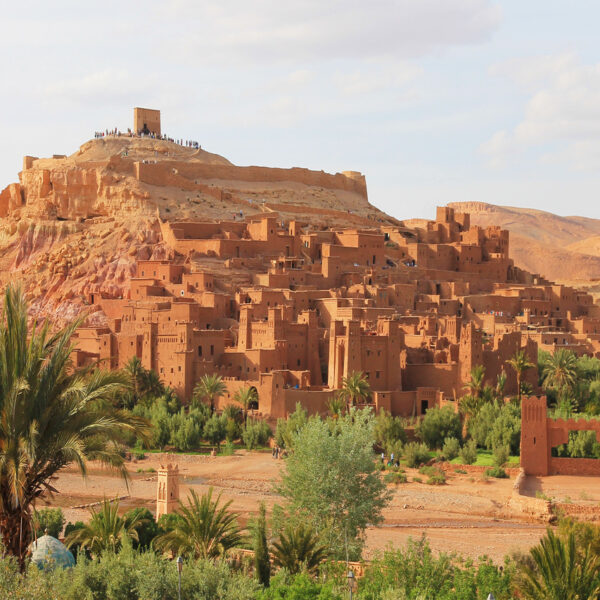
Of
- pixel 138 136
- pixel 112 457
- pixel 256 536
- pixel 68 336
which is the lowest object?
pixel 256 536

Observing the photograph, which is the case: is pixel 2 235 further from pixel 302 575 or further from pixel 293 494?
pixel 302 575

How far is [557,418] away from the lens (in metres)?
34.3

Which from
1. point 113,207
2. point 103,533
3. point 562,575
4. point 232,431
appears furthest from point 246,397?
point 562,575

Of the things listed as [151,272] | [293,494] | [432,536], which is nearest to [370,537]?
[432,536]

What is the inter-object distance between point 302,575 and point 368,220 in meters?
51.0

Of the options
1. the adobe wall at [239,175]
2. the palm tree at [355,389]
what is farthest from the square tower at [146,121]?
the palm tree at [355,389]

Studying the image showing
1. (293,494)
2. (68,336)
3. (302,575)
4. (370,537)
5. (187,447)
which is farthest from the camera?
(187,447)

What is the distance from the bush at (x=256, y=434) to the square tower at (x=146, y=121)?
109 ft

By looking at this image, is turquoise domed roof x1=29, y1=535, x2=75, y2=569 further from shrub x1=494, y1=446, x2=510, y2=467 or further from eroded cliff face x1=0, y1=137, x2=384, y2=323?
eroded cliff face x1=0, y1=137, x2=384, y2=323

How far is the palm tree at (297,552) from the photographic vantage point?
1661cm

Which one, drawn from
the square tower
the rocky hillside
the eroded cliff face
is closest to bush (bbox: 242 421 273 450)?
the eroded cliff face

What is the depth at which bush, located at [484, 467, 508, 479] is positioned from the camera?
33688 mm

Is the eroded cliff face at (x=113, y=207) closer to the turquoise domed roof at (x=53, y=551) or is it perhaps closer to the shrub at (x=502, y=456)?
the shrub at (x=502, y=456)

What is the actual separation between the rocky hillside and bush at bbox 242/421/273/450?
145 ft
